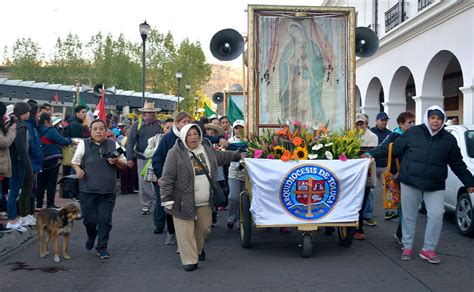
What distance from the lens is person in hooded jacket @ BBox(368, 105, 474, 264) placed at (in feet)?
19.9

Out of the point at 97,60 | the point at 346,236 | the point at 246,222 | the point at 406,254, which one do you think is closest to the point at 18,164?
the point at 246,222

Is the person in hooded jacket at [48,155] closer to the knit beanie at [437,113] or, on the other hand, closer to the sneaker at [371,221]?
the sneaker at [371,221]

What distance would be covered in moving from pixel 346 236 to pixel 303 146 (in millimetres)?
1388

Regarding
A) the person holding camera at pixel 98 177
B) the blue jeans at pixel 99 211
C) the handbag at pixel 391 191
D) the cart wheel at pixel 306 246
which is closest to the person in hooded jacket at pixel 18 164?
the person holding camera at pixel 98 177

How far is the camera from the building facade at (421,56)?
1415 centimetres

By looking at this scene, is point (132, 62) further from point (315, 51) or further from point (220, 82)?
point (220, 82)

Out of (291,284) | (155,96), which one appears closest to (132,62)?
(155,96)

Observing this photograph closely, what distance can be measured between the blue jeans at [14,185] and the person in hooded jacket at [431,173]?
17.2 ft

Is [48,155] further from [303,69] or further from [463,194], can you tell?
[463,194]

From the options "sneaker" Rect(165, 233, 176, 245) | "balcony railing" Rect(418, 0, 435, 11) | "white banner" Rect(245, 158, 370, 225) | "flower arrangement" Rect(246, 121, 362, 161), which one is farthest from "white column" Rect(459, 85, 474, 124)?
"sneaker" Rect(165, 233, 176, 245)

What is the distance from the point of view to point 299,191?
6.22 metres

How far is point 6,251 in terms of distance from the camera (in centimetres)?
662

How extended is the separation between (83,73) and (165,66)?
8.43 m

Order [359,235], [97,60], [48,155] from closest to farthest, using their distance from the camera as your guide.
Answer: [359,235], [48,155], [97,60]
